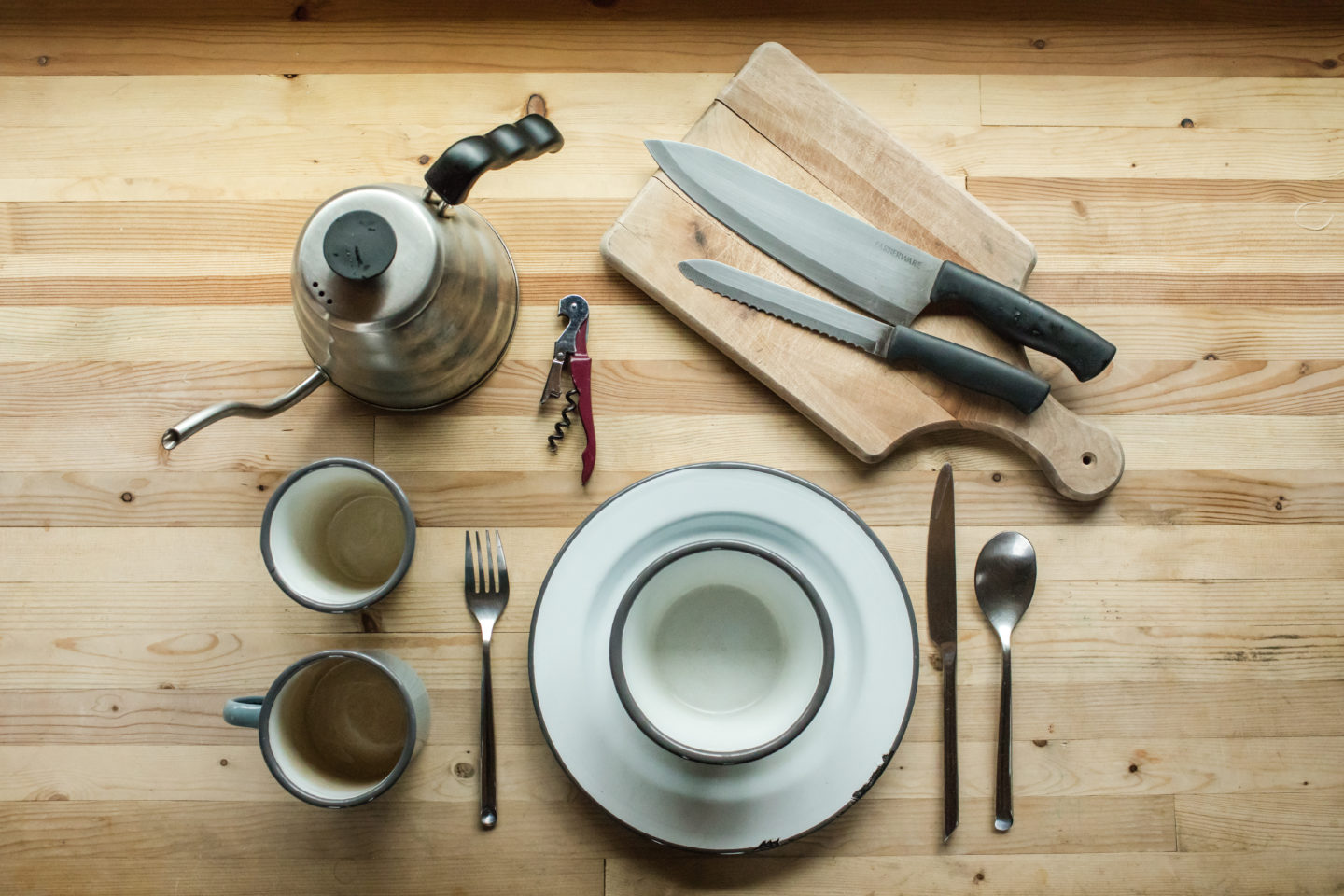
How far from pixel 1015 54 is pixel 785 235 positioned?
12.9 inches

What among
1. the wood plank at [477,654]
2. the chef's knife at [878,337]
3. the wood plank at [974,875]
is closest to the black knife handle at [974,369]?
the chef's knife at [878,337]

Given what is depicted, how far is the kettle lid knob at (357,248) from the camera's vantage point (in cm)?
64

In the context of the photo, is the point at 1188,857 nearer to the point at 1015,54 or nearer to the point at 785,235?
the point at 785,235

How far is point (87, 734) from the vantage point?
0.84m

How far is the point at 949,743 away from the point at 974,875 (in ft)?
0.46

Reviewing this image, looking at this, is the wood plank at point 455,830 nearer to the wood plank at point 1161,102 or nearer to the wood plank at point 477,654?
the wood plank at point 477,654

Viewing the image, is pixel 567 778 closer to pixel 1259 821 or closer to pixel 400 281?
pixel 400 281

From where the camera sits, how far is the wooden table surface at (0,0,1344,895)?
0.84 meters

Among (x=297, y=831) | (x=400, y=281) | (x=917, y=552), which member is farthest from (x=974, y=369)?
(x=297, y=831)

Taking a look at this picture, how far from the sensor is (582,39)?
883 mm

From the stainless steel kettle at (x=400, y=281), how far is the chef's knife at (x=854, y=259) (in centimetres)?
21

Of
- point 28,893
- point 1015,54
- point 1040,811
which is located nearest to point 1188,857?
point 1040,811

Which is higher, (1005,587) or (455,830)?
(1005,587)

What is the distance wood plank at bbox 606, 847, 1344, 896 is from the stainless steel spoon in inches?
2.5
